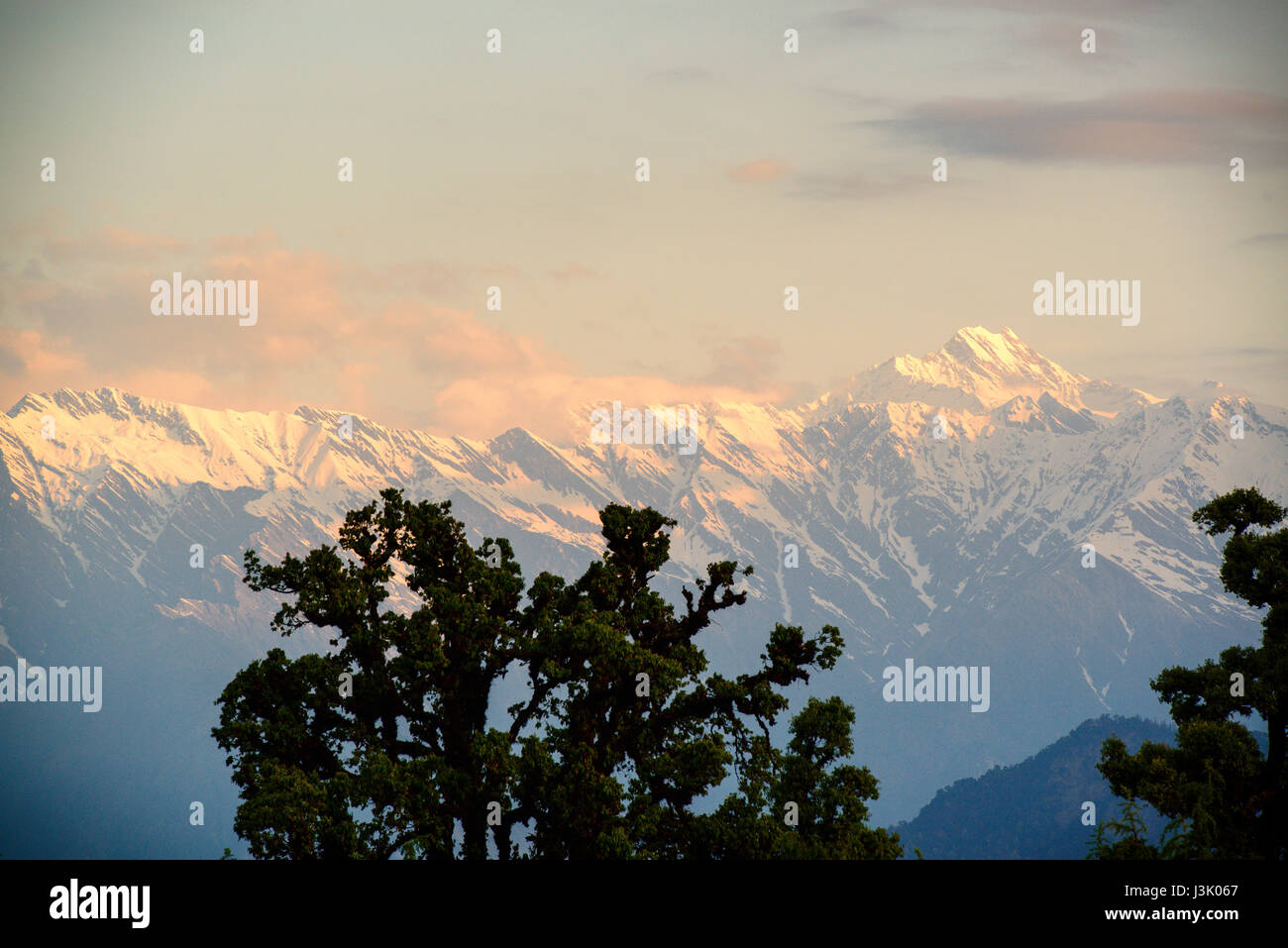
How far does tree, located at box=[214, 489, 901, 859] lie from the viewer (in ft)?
156

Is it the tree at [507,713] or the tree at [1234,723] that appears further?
the tree at [1234,723]

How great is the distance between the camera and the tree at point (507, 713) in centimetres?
4766

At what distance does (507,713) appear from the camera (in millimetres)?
51844

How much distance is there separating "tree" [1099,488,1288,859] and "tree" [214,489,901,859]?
10.4 metres

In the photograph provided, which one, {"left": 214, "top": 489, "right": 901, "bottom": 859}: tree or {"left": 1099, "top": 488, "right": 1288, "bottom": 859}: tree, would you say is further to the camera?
{"left": 1099, "top": 488, "right": 1288, "bottom": 859}: tree

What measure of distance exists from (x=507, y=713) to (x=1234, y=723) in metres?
25.3

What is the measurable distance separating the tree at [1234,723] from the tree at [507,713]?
10.4 metres

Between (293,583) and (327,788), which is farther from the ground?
(293,583)

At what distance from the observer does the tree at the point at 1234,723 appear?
50031 mm

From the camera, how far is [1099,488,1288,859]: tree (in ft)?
164
